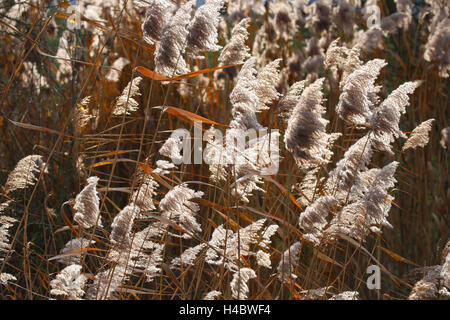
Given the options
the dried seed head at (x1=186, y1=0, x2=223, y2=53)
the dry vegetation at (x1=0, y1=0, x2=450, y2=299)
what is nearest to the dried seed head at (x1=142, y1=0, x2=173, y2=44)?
the dry vegetation at (x1=0, y1=0, x2=450, y2=299)

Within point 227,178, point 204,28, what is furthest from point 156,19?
point 227,178

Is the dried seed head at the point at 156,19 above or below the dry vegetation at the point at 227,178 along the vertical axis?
above

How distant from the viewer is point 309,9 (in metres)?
4.39

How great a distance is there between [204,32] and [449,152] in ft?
6.95

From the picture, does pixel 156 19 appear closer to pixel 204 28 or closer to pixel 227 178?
pixel 204 28

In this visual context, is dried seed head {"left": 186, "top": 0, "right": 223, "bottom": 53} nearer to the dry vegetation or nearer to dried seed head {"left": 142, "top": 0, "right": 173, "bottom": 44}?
the dry vegetation

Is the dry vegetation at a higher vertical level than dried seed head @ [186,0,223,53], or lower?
lower

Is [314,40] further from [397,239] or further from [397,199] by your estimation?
[397,239]

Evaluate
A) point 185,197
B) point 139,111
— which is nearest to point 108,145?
point 139,111

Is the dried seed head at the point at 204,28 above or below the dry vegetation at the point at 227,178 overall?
above

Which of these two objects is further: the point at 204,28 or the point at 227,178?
the point at 227,178

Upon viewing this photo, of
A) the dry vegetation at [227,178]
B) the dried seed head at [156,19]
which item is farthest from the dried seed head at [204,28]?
the dried seed head at [156,19]

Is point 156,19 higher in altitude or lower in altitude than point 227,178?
higher

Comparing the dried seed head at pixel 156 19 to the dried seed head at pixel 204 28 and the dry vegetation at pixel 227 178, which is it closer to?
the dry vegetation at pixel 227 178
